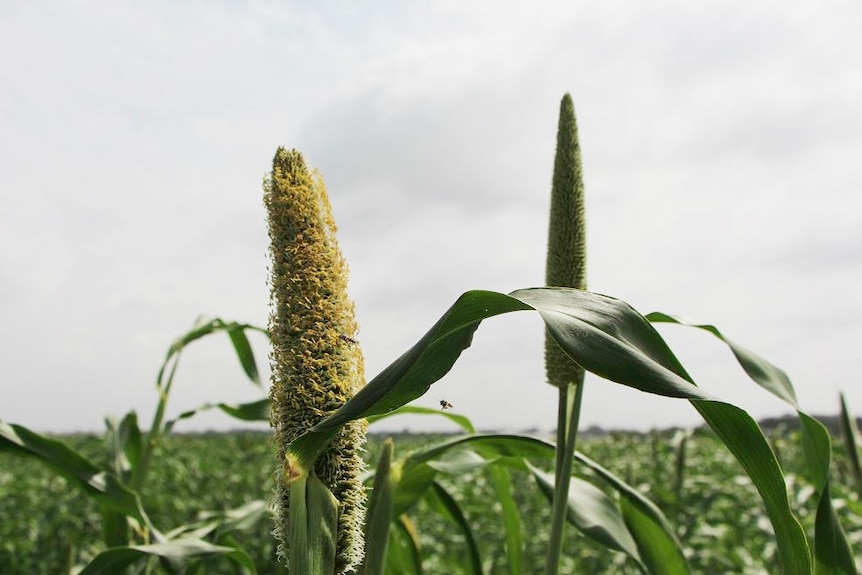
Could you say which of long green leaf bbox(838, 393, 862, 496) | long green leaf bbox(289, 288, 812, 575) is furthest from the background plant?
long green leaf bbox(838, 393, 862, 496)

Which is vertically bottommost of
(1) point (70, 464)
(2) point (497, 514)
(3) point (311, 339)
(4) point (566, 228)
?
(2) point (497, 514)

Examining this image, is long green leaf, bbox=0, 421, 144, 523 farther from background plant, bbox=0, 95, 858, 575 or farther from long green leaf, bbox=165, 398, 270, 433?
long green leaf, bbox=165, 398, 270, 433

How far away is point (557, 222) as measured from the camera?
212 centimetres

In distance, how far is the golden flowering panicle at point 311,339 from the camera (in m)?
1.34

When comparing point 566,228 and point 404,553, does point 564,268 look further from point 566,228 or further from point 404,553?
point 404,553

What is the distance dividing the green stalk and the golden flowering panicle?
60 centimetres

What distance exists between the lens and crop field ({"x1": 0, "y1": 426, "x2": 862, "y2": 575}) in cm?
521

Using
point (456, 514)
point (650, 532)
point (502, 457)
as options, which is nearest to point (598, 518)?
point (650, 532)

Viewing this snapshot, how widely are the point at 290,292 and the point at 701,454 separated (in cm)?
1051

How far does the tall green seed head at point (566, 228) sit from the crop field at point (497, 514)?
1.54m

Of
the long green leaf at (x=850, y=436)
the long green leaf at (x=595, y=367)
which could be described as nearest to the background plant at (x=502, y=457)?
the long green leaf at (x=595, y=367)

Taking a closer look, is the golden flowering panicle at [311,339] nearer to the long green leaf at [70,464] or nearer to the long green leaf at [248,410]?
the long green leaf at [70,464]

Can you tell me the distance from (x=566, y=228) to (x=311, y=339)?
3.12 feet

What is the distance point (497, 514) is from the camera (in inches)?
305
